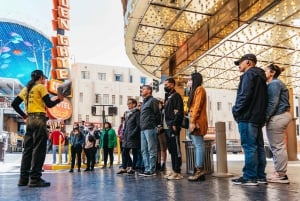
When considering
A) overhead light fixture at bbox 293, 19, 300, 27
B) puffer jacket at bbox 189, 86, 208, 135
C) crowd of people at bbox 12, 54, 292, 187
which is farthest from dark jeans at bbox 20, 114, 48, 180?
overhead light fixture at bbox 293, 19, 300, 27

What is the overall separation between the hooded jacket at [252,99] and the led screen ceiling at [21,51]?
4054 cm

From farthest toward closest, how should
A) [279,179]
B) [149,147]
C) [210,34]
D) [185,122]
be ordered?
[210,34] < [149,147] < [185,122] < [279,179]

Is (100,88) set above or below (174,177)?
above

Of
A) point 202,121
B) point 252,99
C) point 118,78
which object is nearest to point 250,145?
point 252,99

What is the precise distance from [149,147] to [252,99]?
2.51 m

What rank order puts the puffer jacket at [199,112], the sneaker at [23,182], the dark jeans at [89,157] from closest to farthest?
the sneaker at [23,182] < the puffer jacket at [199,112] < the dark jeans at [89,157]

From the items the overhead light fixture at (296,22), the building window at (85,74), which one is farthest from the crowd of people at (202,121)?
the building window at (85,74)

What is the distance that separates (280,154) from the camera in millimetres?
5297

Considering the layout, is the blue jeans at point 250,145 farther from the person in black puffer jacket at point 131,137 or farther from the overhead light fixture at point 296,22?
the overhead light fixture at point 296,22

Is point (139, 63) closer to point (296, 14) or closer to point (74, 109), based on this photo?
point (296, 14)

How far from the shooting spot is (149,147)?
6727mm

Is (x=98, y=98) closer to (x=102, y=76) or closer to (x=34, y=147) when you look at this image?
(x=102, y=76)

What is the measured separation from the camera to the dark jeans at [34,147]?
211 inches

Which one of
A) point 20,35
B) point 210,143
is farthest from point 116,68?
point 210,143
